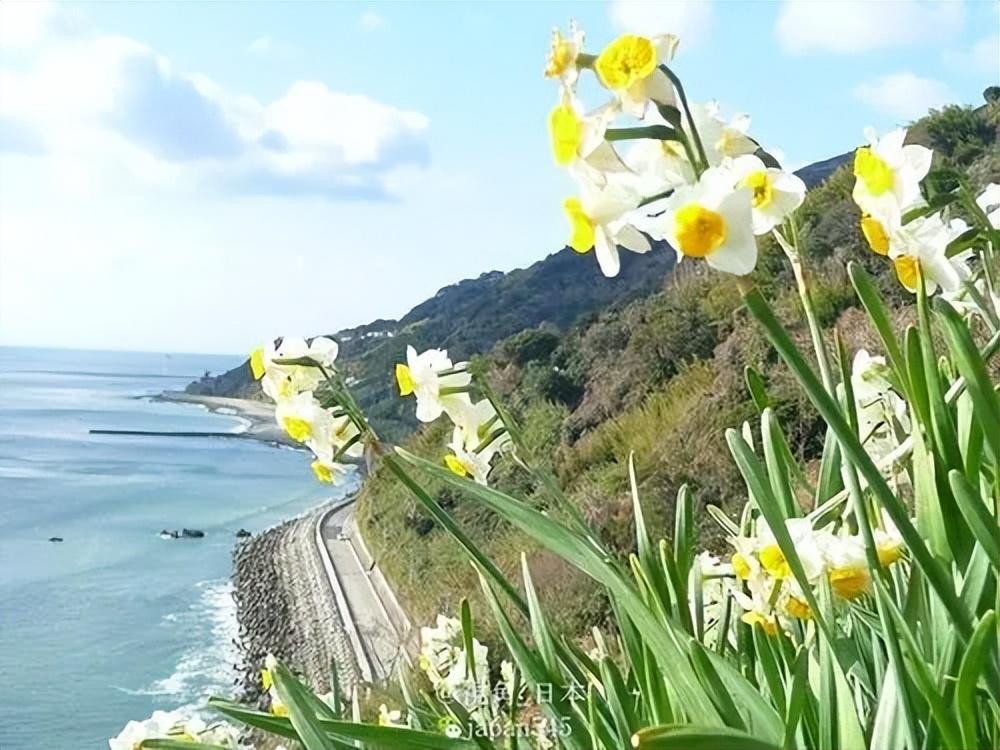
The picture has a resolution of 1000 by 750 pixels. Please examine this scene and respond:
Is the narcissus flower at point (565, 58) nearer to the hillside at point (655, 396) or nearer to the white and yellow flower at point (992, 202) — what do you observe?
the white and yellow flower at point (992, 202)

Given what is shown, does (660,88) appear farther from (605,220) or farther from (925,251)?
(925,251)

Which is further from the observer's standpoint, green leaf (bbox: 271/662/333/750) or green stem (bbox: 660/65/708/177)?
green leaf (bbox: 271/662/333/750)

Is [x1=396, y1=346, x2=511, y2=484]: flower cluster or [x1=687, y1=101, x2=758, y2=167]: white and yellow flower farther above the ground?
[x1=687, y1=101, x2=758, y2=167]: white and yellow flower

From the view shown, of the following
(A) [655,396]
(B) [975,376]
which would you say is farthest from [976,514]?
(A) [655,396]

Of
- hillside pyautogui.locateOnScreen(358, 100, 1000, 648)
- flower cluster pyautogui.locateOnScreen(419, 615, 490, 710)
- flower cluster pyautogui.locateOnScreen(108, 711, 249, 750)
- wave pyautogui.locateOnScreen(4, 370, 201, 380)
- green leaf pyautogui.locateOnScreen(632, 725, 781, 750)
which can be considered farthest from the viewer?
wave pyautogui.locateOnScreen(4, 370, 201, 380)

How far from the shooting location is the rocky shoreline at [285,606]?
13.5 m

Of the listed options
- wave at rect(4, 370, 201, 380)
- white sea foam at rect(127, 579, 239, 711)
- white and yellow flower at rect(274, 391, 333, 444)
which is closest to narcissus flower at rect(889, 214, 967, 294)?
white and yellow flower at rect(274, 391, 333, 444)

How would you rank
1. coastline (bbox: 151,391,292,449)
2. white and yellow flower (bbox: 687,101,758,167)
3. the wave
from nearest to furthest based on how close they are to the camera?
white and yellow flower (bbox: 687,101,758,167) < coastline (bbox: 151,391,292,449) < the wave

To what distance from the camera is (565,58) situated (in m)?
0.70

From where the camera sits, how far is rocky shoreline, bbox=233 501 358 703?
44.2 feet

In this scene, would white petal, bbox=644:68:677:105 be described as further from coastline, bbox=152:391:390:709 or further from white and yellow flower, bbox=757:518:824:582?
coastline, bbox=152:391:390:709

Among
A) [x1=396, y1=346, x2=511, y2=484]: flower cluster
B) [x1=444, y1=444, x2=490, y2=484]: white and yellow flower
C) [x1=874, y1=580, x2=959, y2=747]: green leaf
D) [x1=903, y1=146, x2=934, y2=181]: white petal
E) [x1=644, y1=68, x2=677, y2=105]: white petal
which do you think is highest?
[x1=644, y1=68, x2=677, y2=105]: white petal

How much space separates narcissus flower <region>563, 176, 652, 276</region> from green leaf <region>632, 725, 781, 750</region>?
0.32 meters

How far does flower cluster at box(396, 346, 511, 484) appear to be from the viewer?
116cm
